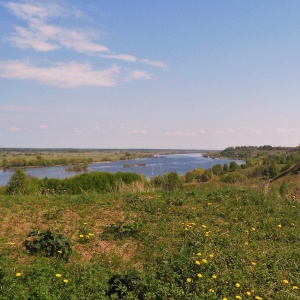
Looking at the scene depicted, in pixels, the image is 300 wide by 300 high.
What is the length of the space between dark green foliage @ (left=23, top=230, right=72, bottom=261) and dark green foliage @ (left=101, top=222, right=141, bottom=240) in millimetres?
887

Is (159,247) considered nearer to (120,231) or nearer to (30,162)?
(120,231)

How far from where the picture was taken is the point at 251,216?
696 cm

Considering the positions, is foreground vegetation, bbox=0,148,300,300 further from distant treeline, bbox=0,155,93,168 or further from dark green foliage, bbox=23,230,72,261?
distant treeline, bbox=0,155,93,168

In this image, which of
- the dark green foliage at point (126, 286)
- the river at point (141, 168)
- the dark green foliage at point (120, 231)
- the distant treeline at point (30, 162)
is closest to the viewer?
the dark green foliage at point (126, 286)

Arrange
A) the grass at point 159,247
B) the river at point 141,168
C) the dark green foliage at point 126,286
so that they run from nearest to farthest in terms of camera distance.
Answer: the dark green foliage at point 126,286
the grass at point 159,247
the river at point 141,168

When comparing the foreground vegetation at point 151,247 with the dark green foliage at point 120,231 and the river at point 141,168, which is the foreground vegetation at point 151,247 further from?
the river at point 141,168

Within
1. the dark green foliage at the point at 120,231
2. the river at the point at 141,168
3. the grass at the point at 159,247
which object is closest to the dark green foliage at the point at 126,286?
the grass at the point at 159,247

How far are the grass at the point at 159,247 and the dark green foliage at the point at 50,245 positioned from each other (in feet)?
0.40

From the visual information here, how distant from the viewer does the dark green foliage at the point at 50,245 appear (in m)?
5.04

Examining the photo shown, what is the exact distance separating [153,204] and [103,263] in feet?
8.72

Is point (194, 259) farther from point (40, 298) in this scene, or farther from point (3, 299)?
point (3, 299)

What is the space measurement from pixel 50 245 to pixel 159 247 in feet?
5.98

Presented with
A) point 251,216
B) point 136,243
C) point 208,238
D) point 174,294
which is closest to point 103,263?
point 136,243

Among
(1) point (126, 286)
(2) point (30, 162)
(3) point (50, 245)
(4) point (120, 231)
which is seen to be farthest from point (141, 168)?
(2) point (30, 162)
